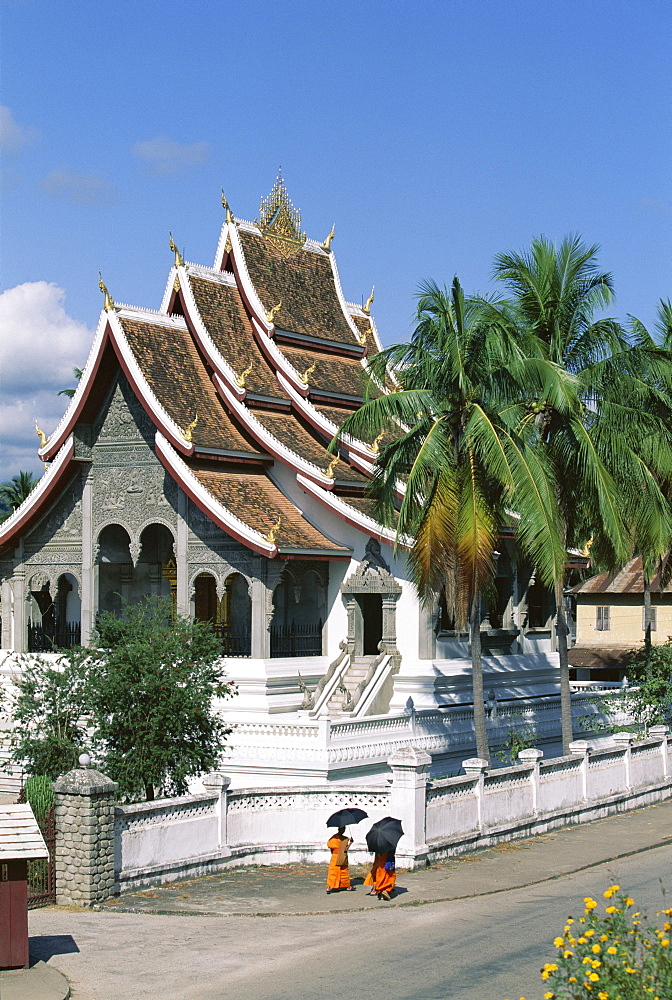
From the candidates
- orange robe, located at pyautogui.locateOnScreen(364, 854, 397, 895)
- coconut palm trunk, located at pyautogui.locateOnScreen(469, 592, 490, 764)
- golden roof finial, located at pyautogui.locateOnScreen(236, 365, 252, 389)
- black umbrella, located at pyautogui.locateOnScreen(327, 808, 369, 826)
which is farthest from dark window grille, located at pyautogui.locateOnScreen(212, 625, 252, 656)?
orange robe, located at pyautogui.locateOnScreen(364, 854, 397, 895)

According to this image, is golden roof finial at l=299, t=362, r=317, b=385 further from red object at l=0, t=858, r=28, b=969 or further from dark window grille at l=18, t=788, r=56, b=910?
red object at l=0, t=858, r=28, b=969

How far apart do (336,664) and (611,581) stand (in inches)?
782

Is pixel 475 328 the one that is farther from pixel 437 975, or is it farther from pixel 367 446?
pixel 437 975

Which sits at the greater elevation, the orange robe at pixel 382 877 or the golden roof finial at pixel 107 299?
the golden roof finial at pixel 107 299

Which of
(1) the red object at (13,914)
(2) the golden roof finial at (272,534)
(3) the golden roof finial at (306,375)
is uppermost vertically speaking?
(3) the golden roof finial at (306,375)

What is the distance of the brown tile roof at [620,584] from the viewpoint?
1710 inches

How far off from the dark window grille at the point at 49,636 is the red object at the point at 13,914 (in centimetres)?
1854

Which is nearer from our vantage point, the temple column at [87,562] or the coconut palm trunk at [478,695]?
the coconut palm trunk at [478,695]

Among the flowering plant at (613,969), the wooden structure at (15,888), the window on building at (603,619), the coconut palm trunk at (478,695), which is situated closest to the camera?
the flowering plant at (613,969)

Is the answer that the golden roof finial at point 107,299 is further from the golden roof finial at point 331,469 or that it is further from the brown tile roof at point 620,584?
the brown tile roof at point 620,584

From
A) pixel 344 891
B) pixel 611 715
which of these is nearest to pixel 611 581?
pixel 611 715

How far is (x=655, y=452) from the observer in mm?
25719

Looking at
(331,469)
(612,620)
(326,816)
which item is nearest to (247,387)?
(331,469)

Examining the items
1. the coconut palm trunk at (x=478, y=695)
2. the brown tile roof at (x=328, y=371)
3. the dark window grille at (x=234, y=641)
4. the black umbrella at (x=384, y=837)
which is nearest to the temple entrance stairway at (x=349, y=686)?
the dark window grille at (x=234, y=641)
